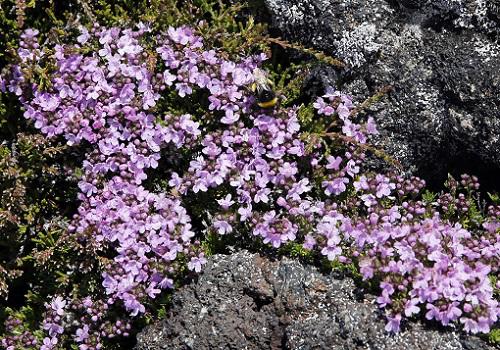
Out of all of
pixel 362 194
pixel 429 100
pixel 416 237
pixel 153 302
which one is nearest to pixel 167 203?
pixel 153 302

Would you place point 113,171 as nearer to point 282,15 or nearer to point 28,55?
point 28,55

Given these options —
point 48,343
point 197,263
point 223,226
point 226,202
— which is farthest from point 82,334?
point 226,202

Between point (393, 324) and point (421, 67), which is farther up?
point (421, 67)

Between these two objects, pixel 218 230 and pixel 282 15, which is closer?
pixel 218 230

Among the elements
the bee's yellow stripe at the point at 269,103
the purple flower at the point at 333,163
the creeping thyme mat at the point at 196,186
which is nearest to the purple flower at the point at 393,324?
the creeping thyme mat at the point at 196,186

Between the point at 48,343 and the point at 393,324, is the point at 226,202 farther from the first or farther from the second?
the point at 48,343

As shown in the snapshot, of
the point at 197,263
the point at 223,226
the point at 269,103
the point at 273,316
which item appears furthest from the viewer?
the point at 269,103

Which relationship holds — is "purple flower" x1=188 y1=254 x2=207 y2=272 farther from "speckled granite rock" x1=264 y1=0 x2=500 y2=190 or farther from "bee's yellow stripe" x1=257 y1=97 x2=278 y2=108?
"speckled granite rock" x1=264 y1=0 x2=500 y2=190
